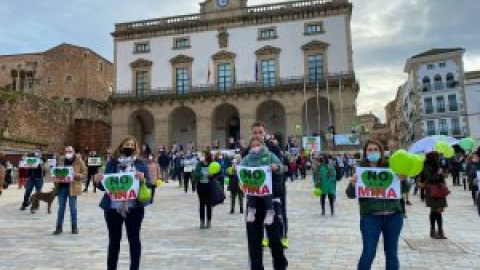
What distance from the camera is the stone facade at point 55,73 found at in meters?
59.1

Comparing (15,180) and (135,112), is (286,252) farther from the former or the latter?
(135,112)

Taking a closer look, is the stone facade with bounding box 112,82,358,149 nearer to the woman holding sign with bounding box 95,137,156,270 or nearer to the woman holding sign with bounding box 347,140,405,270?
the woman holding sign with bounding box 95,137,156,270

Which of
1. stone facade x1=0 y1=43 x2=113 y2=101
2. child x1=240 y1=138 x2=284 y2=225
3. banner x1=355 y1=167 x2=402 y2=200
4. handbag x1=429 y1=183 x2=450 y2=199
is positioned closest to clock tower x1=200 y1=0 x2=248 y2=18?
stone facade x1=0 y1=43 x2=113 y2=101

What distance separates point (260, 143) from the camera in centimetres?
584

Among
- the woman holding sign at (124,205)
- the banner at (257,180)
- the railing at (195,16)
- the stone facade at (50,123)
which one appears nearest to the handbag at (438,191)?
the banner at (257,180)

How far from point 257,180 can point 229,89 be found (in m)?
37.4

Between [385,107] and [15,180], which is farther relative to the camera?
[385,107]

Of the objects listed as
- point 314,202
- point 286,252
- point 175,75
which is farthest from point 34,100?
point 286,252

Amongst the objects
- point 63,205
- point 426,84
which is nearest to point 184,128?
point 426,84

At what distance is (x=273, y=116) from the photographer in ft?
143

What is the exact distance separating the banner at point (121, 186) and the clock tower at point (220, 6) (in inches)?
1601

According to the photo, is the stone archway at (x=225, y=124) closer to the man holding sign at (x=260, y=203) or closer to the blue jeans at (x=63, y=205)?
the blue jeans at (x=63, y=205)

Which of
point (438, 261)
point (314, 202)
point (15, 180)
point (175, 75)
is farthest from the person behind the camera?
point (175, 75)

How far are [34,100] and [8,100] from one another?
356 centimetres
